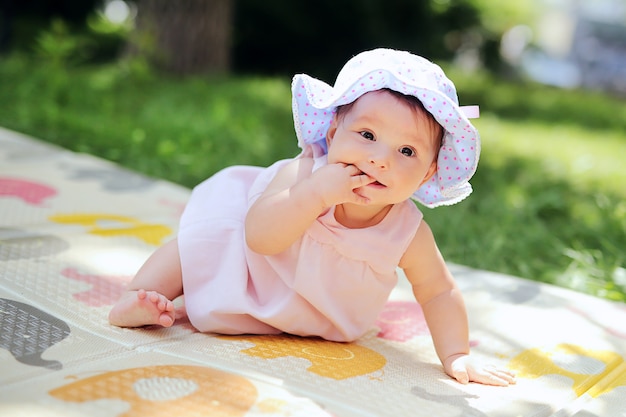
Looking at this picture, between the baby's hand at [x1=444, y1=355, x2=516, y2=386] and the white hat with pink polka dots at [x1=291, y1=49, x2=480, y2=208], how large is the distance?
40 centimetres

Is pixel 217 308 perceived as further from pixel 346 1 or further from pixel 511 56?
pixel 511 56

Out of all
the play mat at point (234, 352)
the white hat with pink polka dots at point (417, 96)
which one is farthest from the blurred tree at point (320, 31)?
the white hat with pink polka dots at point (417, 96)

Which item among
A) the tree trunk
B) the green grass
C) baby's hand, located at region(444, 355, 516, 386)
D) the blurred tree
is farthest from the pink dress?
the blurred tree

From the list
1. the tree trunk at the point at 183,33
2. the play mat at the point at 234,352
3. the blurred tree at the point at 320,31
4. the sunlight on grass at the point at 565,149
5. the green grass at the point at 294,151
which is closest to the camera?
the play mat at the point at 234,352

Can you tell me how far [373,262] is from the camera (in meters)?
1.79

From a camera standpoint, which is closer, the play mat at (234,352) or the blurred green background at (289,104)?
the play mat at (234,352)

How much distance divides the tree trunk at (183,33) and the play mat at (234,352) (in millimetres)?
3821

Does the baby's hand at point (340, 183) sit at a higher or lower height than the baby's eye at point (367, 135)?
lower

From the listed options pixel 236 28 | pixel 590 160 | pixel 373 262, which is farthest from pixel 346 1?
pixel 373 262

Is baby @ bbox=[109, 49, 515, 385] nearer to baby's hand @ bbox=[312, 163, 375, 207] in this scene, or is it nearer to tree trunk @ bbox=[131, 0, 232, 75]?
baby's hand @ bbox=[312, 163, 375, 207]

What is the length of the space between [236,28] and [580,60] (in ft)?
57.6

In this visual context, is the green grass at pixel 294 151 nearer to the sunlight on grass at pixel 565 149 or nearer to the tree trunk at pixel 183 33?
the sunlight on grass at pixel 565 149

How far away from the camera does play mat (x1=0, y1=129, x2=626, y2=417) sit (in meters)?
1.36

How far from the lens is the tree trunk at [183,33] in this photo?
629 cm
